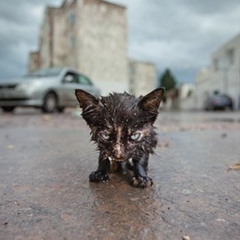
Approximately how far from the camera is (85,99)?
2.21 meters

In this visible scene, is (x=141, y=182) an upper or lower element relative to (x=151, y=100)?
lower

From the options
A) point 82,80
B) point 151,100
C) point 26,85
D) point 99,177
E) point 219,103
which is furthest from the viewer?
point 219,103

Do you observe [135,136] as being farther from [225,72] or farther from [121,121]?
[225,72]

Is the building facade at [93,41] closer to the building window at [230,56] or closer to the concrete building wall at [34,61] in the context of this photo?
the concrete building wall at [34,61]

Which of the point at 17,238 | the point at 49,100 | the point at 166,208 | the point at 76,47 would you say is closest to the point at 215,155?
the point at 166,208

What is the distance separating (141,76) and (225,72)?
11401 millimetres

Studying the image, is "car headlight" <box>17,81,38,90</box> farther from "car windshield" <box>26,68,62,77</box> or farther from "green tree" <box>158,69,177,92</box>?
"green tree" <box>158,69,177,92</box>

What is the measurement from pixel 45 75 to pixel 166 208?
1248 centimetres

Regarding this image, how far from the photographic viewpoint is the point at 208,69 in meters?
45.1

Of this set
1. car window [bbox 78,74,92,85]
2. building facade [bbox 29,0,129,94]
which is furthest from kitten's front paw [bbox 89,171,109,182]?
building facade [bbox 29,0,129,94]

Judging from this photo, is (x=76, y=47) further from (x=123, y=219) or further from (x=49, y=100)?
→ (x=123, y=219)

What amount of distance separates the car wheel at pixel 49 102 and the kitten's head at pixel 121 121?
11.3 metres

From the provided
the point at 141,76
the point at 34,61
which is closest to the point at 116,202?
the point at 34,61

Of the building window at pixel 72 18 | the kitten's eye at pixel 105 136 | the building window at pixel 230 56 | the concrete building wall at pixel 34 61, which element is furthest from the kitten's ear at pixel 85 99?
the concrete building wall at pixel 34 61
